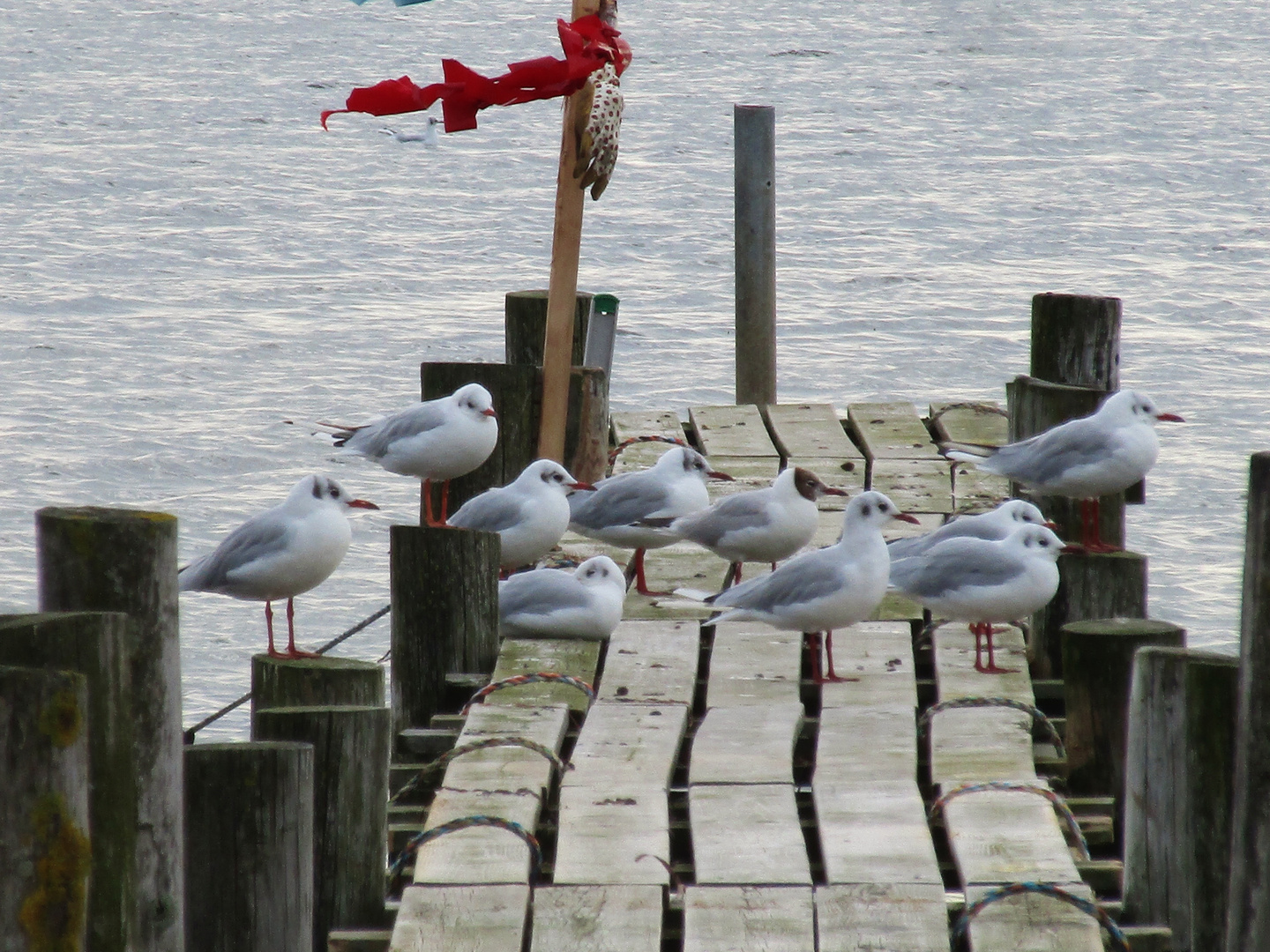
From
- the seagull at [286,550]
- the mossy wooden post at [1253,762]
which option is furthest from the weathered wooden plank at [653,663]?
the mossy wooden post at [1253,762]

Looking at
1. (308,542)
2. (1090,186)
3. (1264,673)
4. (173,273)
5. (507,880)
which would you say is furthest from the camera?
(1090,186)

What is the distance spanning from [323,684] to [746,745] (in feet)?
3.86

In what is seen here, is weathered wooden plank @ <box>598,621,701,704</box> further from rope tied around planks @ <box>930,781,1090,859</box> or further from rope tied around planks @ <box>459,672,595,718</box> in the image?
rope tied around planks @ <box>930,781,1090,859</box>

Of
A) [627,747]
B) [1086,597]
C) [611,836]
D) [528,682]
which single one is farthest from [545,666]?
[1086,597]

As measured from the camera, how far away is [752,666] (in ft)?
21.0

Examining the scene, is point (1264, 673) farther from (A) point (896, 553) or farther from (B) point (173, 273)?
(B) point (173, 273)

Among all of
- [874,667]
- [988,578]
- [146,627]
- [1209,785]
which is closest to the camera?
[146,627]

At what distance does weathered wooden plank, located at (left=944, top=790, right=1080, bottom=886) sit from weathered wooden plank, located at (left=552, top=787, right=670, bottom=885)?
72 centimetres

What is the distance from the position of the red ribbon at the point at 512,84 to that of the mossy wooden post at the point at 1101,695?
3276mm

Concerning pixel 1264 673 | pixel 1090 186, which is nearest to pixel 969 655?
pixel 1264 673

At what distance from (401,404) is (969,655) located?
1199cm

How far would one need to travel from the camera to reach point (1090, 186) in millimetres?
24922

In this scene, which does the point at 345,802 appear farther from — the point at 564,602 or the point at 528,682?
the point at 564,602

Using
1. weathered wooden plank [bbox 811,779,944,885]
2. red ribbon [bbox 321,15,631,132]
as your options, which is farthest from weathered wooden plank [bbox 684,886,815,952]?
red ribbon [bbox 321,15,631,132]
